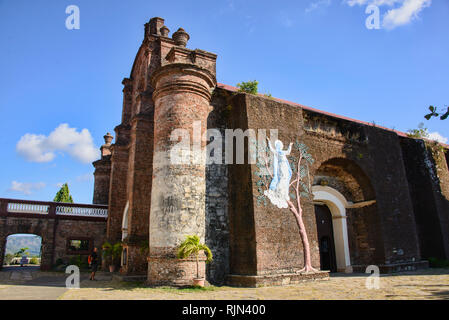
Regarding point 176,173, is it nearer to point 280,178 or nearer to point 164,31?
point 280,178

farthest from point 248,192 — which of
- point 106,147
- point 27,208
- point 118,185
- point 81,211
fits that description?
point 106,147

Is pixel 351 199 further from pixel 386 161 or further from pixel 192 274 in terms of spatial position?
pixel 192 274

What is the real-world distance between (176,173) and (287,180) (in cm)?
371

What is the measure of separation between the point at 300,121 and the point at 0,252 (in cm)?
1490

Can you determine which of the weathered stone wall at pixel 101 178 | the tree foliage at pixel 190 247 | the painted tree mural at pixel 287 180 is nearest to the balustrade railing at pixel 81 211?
the weathered stone wall at pixel 101 178

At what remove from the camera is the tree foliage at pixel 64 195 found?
89.5 ft

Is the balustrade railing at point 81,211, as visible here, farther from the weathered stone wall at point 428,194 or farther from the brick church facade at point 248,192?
the weathered stone wall at point 428,194

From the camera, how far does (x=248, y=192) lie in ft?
31.6

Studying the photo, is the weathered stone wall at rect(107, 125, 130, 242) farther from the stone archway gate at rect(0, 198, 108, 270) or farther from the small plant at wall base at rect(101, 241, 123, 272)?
the stone archway gate at rect(0, 198, 108, 270)

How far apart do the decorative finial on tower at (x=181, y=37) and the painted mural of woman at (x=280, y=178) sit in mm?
4983

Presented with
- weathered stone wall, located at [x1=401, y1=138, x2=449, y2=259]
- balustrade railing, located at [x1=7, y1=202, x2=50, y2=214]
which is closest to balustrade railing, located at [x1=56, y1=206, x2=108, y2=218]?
balustrade railing, located at [x1=7, y1=202, x2=50, y2=214]

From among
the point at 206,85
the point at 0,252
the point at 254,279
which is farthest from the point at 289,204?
the point at 0,252

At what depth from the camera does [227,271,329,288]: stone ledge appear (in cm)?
858

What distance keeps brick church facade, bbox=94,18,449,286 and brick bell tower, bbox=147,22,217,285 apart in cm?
3
